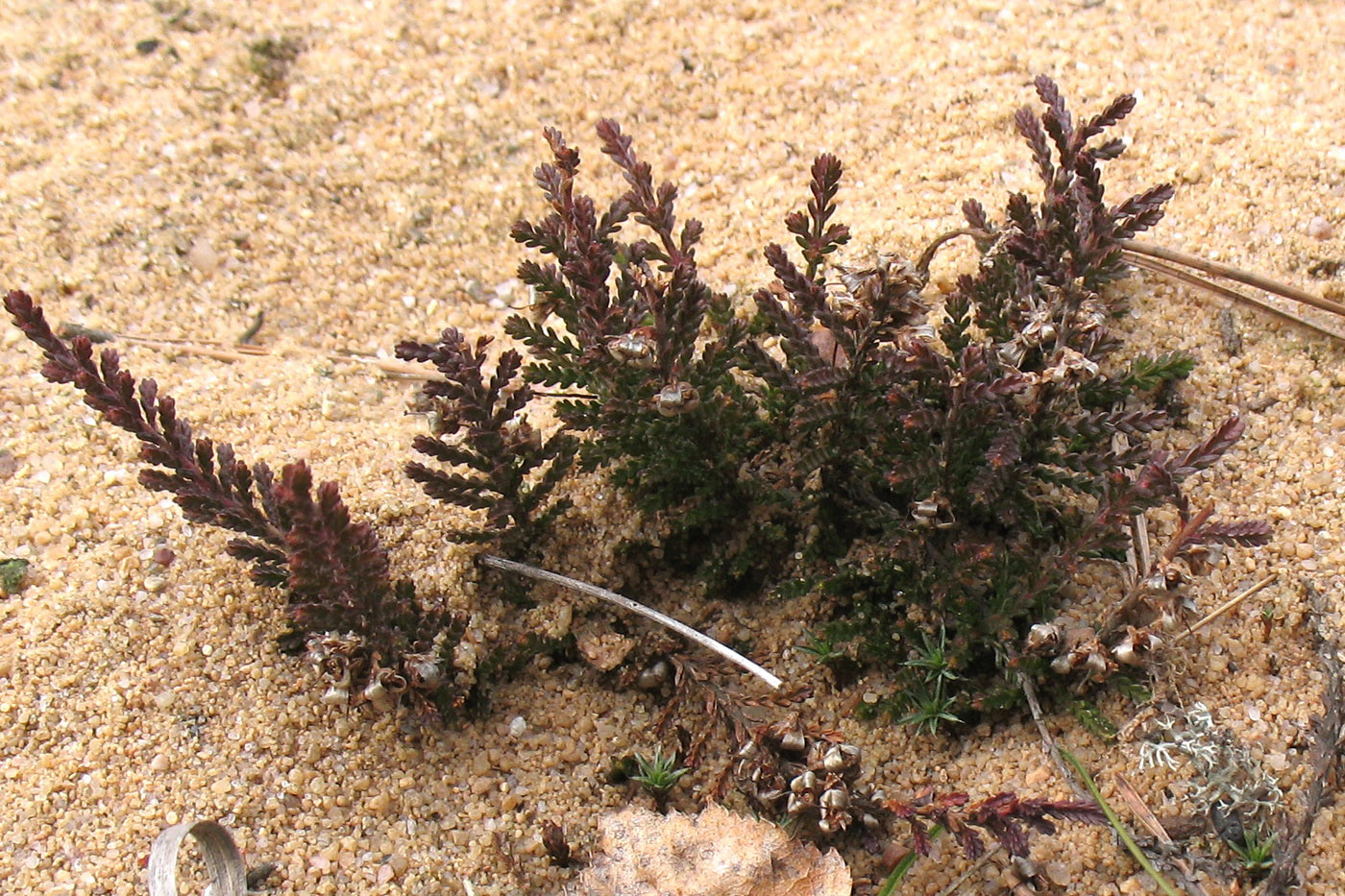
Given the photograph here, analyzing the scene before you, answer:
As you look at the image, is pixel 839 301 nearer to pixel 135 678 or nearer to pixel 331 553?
pixel 331 553

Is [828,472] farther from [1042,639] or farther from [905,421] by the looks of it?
[1042,639]

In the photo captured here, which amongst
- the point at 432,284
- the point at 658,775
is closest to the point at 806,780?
the point at 658,775

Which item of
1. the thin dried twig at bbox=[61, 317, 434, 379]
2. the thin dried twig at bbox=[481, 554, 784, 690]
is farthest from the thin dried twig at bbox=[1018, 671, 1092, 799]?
the thin dried twig at bbox=[61, 317, 434, 379]

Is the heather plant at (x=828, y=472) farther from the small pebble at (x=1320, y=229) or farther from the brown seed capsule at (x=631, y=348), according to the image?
the small pebble at (x=1320, y=229)

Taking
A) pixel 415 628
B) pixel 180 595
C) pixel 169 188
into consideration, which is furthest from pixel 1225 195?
pixel 169 188

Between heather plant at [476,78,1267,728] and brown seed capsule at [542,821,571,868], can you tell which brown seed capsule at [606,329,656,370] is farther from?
brown seed capsule at [542,821,571,868]

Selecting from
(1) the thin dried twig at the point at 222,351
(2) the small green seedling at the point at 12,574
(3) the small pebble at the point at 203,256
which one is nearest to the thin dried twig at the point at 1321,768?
(1) the thin dried twig at the point at 222,351
